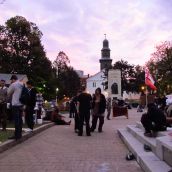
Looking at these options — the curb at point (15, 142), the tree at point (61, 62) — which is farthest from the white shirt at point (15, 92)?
the tree at point (61, 62)

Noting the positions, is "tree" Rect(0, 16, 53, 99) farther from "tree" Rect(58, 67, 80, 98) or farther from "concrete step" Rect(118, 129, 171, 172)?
"concrete step" Rect(118, 129, 171, 172)

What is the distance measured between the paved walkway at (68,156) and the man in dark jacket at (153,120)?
916mm

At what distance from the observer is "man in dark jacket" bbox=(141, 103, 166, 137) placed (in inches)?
495

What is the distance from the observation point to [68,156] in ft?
39.8

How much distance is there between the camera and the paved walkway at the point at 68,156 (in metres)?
10.2

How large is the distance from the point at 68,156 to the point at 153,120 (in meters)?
2.29

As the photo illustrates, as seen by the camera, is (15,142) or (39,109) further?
(39,109)

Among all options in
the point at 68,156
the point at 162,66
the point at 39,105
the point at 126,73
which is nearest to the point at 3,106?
the point at 39,105

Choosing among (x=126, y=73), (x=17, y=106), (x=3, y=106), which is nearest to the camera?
(x=17, y=106)

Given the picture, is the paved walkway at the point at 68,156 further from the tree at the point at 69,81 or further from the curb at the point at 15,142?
the tree at the point at 69,81

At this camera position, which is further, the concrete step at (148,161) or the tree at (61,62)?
the tree at (61,62)

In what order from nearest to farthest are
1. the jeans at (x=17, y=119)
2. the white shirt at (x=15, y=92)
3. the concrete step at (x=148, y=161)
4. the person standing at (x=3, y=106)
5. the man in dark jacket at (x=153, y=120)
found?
1. the concrete step at (x=148, y=161)
2. the man in dark jacket at (x=153, y=120)
3. the jeans at (x=17, y=119)
4. the white shirt at (x=15, y=92)
5. the person standing at (x=3, y=106)

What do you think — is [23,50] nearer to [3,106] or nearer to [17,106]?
[3,106]

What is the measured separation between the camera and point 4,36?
89625 millimetres
